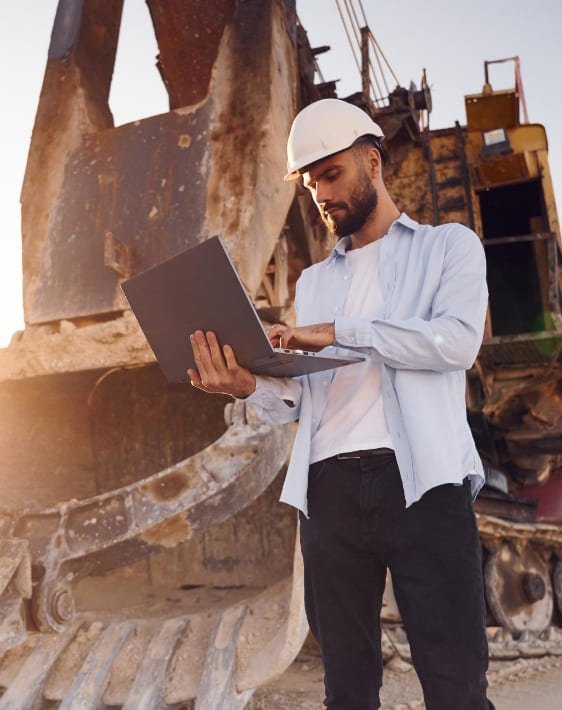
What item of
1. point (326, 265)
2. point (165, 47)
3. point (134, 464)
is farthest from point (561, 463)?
point (326, 265)

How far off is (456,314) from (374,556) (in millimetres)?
615

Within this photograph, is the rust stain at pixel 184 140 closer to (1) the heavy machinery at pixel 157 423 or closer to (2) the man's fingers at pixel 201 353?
(1) the heavy machinery at pixel 157 423

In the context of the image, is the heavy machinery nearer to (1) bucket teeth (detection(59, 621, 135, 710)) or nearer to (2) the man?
(1) bucket teeth (detection(59, 621, 135, 710))

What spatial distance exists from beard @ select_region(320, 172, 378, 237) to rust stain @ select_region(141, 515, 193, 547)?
2.02m

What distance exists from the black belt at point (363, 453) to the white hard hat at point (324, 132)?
78cm

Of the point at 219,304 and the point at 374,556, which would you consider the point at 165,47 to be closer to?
the point at 219,304

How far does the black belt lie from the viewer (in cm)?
185

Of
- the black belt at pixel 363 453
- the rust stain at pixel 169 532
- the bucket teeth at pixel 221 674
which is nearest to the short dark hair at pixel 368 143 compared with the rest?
the black belt at pixel 363 453

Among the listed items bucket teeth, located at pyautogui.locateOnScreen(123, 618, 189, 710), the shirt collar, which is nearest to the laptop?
the shirt collar

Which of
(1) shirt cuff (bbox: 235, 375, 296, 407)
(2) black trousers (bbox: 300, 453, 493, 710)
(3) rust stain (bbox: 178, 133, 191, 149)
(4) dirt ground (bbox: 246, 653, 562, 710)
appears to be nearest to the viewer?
(2) black trousers (bbox: 300, 453, 493, 710)

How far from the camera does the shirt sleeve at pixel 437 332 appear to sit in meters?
1.82

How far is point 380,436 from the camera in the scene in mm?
1874

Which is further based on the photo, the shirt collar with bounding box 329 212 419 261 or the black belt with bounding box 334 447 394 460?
the shirt collar with bounding box 329 212 419 261

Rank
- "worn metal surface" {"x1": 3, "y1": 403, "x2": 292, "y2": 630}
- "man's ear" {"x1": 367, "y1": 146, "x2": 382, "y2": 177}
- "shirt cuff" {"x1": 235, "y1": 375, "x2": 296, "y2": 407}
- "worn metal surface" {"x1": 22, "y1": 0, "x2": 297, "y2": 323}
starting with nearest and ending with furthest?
"shirt cuff" {"x1": 235, "y1": 375, "x2": 296, "y2": 407}, "man's ear" {"x1": 367, "y1": 146, "x2": 382, "y2": 177}, "worn metal surface" {"x1": 3, "y1": 403, "x2": 292, "y2": 630}, "worn metal surface" {"x1": 22, "y1": 0, "x2": 297, "y2": 323}
